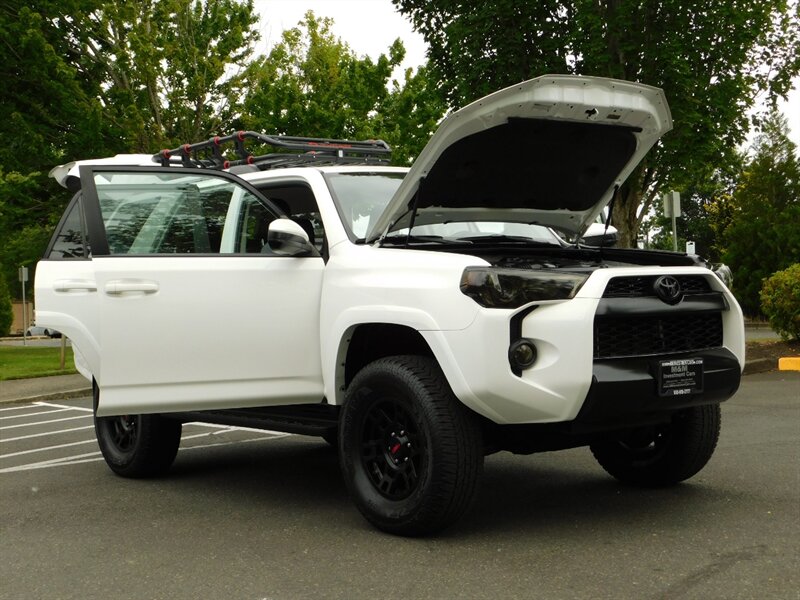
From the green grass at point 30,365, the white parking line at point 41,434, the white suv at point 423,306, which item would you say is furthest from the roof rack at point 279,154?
the green grass at point 30,365

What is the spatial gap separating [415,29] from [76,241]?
44.6 ft

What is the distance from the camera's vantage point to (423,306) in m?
4.95

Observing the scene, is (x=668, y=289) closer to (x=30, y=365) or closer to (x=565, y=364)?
(x=565, y=364)

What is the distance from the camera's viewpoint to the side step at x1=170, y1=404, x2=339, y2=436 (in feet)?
18.7

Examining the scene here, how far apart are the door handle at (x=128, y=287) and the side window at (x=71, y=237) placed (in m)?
0.90

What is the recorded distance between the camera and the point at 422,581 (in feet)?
14.1

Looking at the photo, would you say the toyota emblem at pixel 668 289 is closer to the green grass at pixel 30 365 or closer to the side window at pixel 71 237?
the side window at pixel 71 237

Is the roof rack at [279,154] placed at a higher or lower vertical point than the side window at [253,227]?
higher

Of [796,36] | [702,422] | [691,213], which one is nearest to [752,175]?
[796,36]

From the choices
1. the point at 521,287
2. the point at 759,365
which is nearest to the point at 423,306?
the point at 521,287

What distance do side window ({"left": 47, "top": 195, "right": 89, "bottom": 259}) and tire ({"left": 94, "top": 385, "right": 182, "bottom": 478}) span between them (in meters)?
1.20

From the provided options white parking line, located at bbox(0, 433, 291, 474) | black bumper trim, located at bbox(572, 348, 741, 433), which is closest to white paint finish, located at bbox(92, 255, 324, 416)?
black bumper trim, located at bbox(572, 348, 741, 433)

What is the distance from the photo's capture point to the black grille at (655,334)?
482cm

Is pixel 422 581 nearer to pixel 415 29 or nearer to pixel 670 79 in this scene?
pixel 670 79
